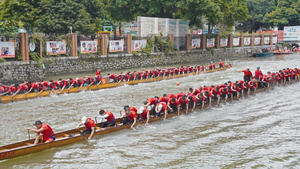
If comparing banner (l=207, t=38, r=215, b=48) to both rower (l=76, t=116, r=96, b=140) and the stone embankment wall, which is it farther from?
rower (l=76, t=116, r=96, b=140)

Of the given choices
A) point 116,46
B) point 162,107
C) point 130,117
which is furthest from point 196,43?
point 130,117

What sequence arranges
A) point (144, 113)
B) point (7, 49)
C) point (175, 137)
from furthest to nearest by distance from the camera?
point (7, 49), point (144, 113), point (175, 137)

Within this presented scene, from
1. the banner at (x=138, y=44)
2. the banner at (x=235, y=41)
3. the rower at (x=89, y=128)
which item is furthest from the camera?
the banner at (x=235, y=41)

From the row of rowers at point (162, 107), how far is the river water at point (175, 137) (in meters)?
0.45

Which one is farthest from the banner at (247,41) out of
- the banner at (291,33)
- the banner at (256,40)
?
the banner at (291,33)

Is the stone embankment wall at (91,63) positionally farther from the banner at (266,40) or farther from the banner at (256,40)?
the banner at (266,40)

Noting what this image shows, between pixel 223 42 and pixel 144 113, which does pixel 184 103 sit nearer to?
pixel 144 113

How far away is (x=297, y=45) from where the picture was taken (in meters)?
60.6

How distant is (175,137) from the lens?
13234 mm

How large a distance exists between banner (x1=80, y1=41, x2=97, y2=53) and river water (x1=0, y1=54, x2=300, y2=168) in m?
10.6

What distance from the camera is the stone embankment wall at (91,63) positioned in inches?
965

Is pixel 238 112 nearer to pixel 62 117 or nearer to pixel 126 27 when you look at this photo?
pixel 62 117

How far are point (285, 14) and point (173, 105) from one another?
5336cm

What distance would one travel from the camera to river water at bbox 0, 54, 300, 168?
1088cm
